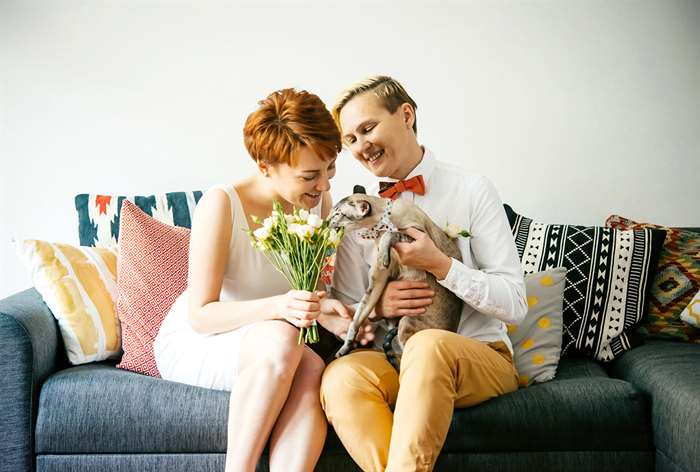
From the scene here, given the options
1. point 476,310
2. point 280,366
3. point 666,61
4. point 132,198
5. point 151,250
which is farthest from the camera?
point 666,61

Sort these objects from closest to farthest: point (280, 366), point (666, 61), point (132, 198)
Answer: point (280, 366), point (132, 198), point (666, 61)

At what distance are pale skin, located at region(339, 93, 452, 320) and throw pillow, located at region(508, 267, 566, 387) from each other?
0.48m

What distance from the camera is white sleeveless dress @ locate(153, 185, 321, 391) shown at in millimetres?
1938

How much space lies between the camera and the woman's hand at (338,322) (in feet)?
6.48

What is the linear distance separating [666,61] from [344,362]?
2.08 meters

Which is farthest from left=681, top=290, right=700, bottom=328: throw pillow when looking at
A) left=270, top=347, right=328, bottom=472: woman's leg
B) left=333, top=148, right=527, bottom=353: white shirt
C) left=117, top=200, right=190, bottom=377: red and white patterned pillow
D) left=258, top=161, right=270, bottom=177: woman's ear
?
left=117, top=200, right=190, bottom=377: red and white patterned pillow

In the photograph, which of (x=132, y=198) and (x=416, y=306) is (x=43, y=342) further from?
(x=416, y=306)

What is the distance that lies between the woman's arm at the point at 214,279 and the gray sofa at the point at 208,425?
21cm

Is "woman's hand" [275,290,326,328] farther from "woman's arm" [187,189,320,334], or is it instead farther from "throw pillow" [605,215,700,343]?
"throw pillow" [605,215,700,343]

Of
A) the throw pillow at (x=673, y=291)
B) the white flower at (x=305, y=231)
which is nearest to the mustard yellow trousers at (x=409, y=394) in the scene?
the white flower at (x=305, y=231)

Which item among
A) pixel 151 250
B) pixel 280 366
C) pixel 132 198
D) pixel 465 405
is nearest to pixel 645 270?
pixel 465 405

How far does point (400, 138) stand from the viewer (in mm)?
2102

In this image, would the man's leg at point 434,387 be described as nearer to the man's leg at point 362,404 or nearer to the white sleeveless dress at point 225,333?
the man's leg at point 362,404

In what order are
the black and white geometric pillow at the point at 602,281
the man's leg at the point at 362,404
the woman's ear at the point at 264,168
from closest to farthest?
the man's leg at the point at 362,404 → the woman's ear at the point at 264,168 → the black and white geometric pillow at the point at 602,281
